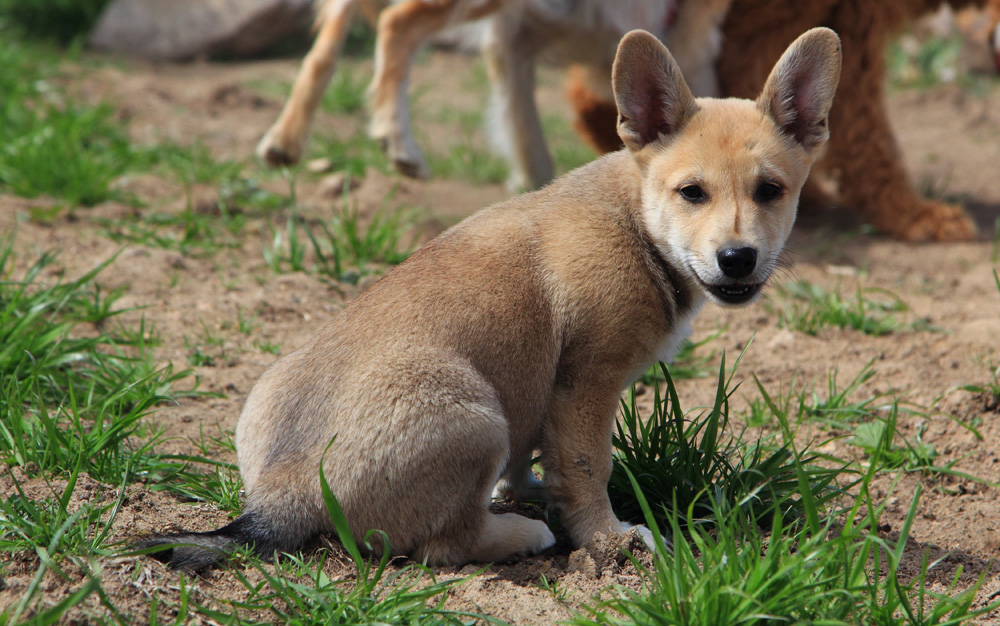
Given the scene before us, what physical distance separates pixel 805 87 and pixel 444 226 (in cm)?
288

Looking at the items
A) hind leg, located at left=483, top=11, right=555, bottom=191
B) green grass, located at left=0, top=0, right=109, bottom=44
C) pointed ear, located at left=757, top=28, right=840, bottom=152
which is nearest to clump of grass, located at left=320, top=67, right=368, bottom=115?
hind leg, located at left=483, top=11, right=555, bottom=191

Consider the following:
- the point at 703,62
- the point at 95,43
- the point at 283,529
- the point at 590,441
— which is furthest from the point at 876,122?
the point at 95,43

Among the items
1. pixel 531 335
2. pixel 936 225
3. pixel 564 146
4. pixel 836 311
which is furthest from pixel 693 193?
pixel 564 146

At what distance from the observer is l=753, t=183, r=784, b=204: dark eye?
2963 millimetres

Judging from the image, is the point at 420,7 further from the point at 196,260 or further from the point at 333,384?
the point at 333,384

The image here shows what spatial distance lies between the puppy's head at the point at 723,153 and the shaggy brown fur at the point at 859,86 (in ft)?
10.1

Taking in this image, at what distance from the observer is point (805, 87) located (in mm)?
3154

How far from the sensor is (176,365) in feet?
13.1

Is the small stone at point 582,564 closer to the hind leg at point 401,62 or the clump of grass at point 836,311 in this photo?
the clump of grass at point 836,311

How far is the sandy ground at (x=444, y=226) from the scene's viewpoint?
2.76 m

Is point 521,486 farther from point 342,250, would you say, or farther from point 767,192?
point 342,250

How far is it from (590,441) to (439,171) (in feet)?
14.2

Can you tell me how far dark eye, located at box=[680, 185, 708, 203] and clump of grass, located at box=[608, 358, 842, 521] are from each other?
0.58 m

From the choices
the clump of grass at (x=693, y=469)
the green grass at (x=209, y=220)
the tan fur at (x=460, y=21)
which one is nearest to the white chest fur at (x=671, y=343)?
the clump of grass at (x=693, y=469)
